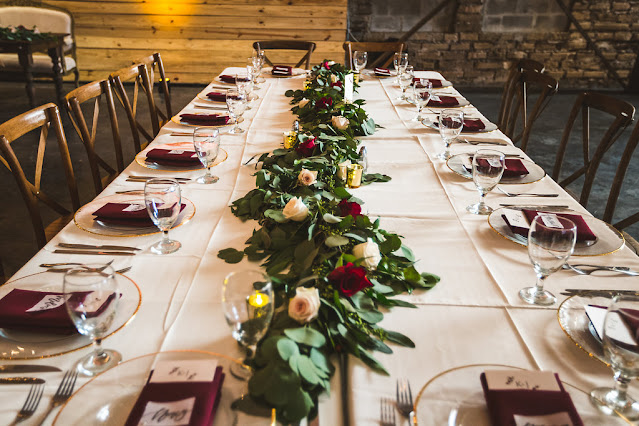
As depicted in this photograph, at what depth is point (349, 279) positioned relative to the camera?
93 centimetres

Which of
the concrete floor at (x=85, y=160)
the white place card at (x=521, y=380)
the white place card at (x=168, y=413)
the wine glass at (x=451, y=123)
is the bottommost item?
the concrete floor at (x=85, y=160)

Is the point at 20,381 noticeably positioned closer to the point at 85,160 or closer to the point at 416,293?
the point at 416,293

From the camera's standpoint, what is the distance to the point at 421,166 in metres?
1.81

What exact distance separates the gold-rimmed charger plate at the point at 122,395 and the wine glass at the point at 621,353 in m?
0.54

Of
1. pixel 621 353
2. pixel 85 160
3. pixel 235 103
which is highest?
pixel 235 103

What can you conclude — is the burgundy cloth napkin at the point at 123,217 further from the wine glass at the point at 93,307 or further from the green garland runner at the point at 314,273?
the wine glass at the point at 93,307

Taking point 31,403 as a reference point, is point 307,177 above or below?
above

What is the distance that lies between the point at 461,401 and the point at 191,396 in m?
0.42

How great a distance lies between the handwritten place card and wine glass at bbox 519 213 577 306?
0.68 metres

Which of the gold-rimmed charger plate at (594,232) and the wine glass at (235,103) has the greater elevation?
the wine glass at (235,103)

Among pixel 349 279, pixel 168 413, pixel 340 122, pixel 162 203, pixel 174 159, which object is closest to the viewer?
pixel 168 413

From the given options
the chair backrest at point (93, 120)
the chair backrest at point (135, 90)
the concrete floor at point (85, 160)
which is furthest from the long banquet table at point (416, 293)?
the concrete floor at point (85, 160)

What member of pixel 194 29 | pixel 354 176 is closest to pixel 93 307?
pixel 354 176

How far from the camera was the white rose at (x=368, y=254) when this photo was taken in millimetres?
1006
